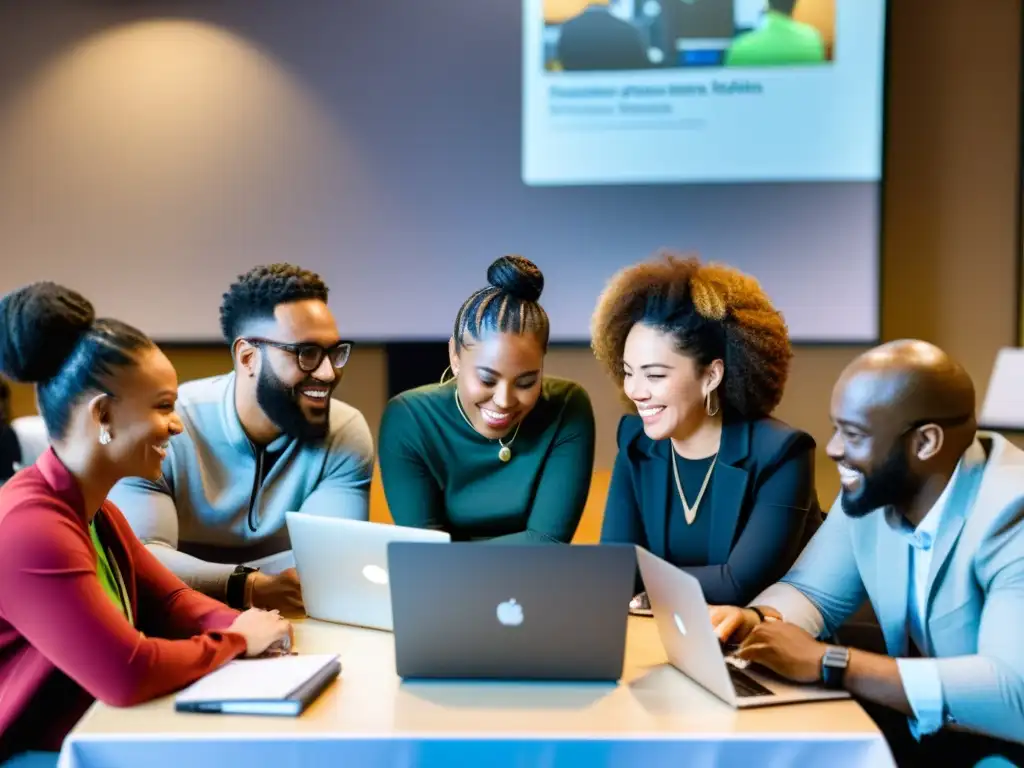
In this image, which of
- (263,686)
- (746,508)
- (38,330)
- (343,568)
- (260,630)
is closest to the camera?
(263,686)

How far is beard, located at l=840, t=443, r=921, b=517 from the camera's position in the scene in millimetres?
1656

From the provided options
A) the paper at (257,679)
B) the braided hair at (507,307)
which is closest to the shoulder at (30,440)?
the braided hair at (507,307)

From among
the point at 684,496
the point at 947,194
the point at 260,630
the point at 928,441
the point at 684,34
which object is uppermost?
the point at 684,34

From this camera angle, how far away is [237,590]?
2066 millimetres

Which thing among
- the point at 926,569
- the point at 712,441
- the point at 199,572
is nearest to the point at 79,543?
the point at 199,572

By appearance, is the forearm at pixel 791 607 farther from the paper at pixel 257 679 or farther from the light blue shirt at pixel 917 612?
the paper at pixel 257 679

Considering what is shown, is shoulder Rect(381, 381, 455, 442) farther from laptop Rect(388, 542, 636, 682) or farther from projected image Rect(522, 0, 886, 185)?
projected image Rect(522, 0, 886, 185)

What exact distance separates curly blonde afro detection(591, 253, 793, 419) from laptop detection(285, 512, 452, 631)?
27.5 inches

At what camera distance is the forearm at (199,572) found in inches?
82.8

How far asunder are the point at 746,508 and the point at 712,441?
0.54 ft

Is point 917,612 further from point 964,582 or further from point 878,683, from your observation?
point 878,683

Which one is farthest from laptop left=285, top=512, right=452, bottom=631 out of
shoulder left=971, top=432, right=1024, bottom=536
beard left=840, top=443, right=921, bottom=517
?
shoulder left=971, top=432, right=1024, bottom=536

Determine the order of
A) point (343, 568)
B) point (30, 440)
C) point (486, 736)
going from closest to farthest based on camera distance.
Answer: point (486, 736) → point (343, 568) → point (30, 440)

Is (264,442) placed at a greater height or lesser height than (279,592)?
greater
